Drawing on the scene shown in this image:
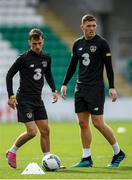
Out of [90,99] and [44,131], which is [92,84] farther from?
[44,131]

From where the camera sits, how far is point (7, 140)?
711 inches

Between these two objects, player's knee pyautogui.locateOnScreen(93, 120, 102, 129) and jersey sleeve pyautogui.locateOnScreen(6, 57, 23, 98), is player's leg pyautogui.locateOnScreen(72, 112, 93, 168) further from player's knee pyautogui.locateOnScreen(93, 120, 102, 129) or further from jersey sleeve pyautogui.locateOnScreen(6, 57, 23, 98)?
jersey sleeve pyautogui.locateOnScreen(6, 57, 23, 98)

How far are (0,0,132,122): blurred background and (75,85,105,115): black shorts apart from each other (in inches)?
672

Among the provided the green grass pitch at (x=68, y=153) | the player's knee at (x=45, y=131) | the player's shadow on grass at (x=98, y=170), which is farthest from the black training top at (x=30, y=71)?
the player's shadow on grass at (x=98, y=170)

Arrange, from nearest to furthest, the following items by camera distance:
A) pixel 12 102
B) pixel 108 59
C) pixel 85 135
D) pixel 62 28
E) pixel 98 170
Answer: pixel 98 170
pixel 12 102
pixel 108 59
pixel 85 135
pixel 62 28

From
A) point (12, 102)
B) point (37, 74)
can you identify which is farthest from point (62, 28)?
point (12, 102)

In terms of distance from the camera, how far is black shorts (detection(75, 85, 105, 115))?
1177 cm

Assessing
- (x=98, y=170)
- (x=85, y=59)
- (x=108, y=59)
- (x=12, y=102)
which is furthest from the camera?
(x=85, y=59)

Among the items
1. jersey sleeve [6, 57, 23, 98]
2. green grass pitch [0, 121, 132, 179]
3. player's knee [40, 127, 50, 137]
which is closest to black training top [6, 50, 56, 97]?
jersey sleeve [6, 57, 23, 98]

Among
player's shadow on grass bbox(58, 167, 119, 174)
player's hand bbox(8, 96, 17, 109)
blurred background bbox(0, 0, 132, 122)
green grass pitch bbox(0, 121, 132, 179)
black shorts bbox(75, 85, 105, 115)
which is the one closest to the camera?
green grass pitch bbox(0, 121, 132, 179)

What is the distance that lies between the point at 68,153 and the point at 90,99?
286cm

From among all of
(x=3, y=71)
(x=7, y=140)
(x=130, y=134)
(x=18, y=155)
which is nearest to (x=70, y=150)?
(x=18, y=155)

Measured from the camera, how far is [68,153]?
14.4 metres

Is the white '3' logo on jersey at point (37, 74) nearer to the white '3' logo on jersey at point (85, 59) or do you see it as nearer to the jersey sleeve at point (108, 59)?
the white '3' logo on jersey at point (85, 59)
